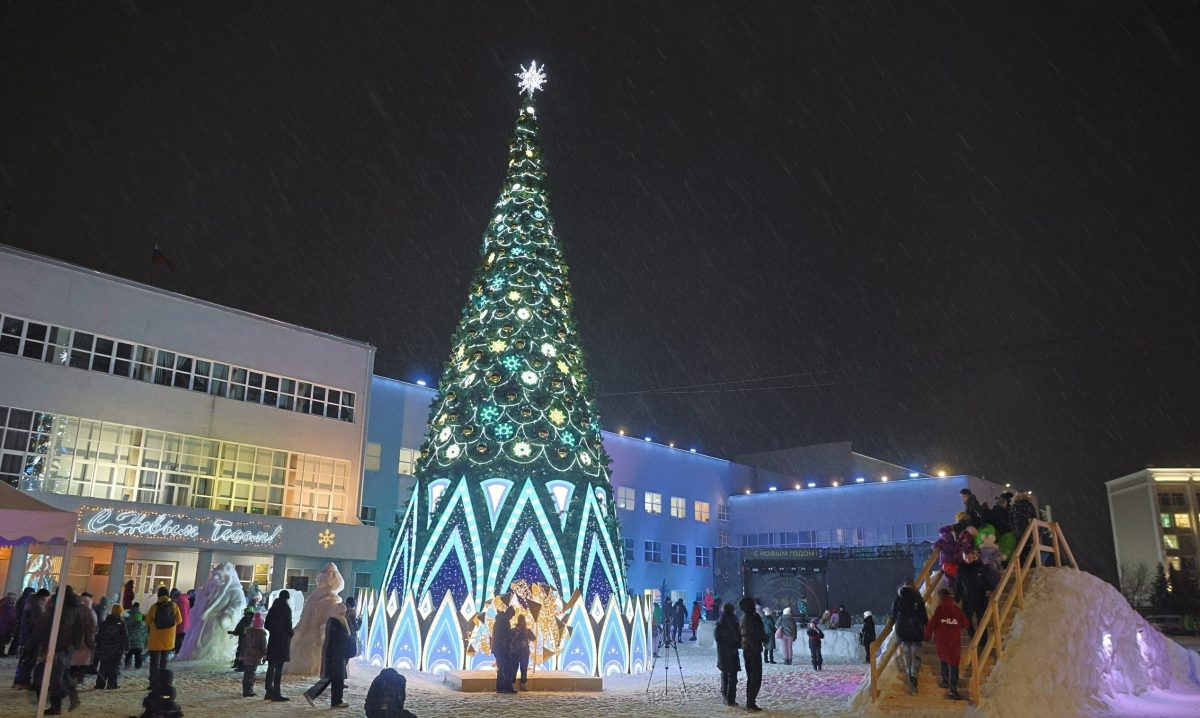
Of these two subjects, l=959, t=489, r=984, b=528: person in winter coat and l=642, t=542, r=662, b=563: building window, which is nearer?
l=959, t=489, r=984, b=528: person in winter coat

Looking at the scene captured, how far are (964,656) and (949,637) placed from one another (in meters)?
0.98

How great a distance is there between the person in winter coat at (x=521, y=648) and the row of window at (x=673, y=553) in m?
27.1

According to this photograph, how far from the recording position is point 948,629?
10.9 m

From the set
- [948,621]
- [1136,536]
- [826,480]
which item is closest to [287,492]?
[948,621]

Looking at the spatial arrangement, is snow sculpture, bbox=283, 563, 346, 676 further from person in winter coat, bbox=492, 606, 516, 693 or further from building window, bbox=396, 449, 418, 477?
building window, bbox=396, 449, 418, 477

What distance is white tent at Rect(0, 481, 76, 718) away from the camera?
31.4 feet

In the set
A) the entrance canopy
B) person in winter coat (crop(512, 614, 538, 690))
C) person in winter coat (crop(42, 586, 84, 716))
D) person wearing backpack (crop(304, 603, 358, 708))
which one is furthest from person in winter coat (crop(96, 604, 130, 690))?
person in winter coat (crop(512, 614, 538, 690))

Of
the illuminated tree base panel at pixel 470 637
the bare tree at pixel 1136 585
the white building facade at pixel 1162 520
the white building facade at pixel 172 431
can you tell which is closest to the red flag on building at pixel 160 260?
the white building facade at pixel 172 431

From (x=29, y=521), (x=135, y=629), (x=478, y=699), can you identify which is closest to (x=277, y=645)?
(x=478, y=699)

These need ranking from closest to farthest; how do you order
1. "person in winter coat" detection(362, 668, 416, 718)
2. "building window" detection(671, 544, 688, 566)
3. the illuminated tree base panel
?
1. "person in winter coat" detection(362, 668, 416, 718)
2. the illuminated tree base panel
3. "building window" detection(671, 544, 688, 566)

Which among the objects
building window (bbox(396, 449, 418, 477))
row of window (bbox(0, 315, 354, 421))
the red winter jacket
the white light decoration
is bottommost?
the red winter jacket

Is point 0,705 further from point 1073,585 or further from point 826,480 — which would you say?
point 826,480

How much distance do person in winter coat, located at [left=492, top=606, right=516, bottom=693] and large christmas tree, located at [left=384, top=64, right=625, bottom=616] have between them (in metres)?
2.24

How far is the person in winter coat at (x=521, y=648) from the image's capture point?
46.6ft
